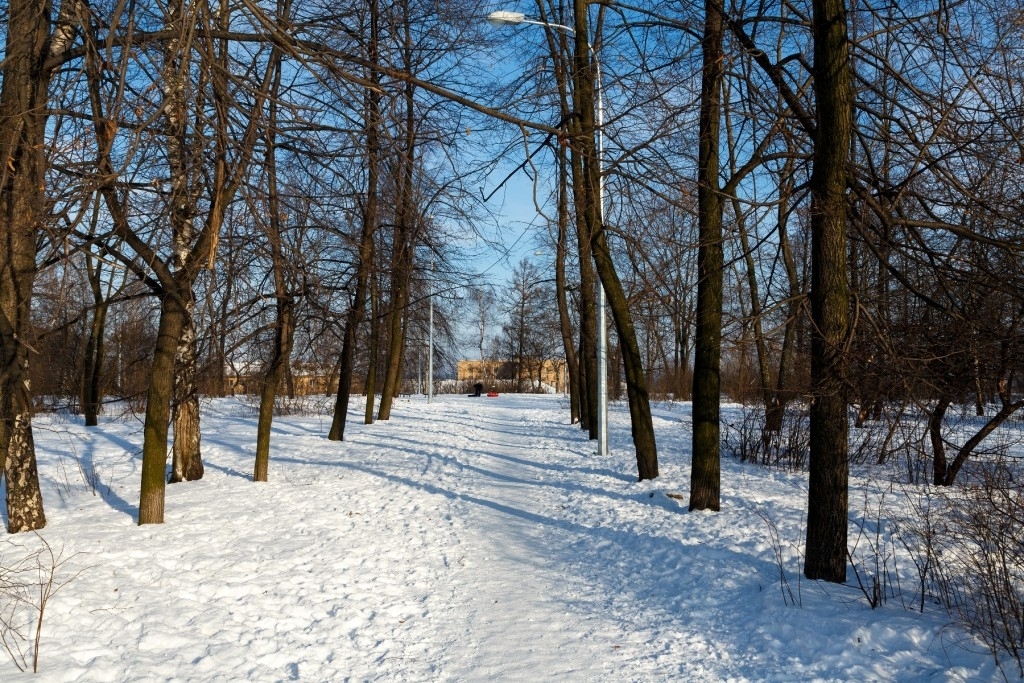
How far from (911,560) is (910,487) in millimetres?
4715

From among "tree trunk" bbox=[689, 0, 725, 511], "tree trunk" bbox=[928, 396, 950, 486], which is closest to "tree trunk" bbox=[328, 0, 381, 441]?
"tree trunk" bbox=[689, 0, 725, 511]

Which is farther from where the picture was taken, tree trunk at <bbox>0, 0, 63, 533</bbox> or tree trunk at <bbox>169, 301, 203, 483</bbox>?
tree trunk at <bbox>169, 301, 203, 483</bbox>

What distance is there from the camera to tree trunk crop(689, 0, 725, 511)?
9148 millimetres

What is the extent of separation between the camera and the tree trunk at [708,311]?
9.15 metres

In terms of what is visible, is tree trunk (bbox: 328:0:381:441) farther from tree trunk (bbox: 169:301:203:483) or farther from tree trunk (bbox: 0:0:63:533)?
tree trunk (bbox: 0:0:63:533)

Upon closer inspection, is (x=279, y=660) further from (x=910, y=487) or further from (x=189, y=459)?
(x=910, y=487)

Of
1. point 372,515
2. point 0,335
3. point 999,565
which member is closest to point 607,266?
point 372,515

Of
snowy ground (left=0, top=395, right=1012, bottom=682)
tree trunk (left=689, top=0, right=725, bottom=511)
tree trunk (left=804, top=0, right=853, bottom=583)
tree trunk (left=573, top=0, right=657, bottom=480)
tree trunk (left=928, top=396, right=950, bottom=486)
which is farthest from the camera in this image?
tree trunk (left=573, top=0, right=657, bottom=480)

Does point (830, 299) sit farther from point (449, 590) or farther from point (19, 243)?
point (19, 243)

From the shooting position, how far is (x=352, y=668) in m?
4.96

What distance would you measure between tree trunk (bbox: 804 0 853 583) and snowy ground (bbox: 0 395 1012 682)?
47 centimetres

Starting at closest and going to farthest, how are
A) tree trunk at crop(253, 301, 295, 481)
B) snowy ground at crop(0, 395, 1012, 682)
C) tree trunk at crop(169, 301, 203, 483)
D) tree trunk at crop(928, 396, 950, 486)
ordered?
snowy ground at crop(0, 395, 1012, 682), tree trunk at crop(928, 396, 950, 486), tree trunk at crop(169, 301, 203, 483), tree trunk at crop(253, 301, 295, 481)

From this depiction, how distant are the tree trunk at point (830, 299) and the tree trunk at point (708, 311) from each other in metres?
2.48

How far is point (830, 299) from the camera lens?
6.53 metres
